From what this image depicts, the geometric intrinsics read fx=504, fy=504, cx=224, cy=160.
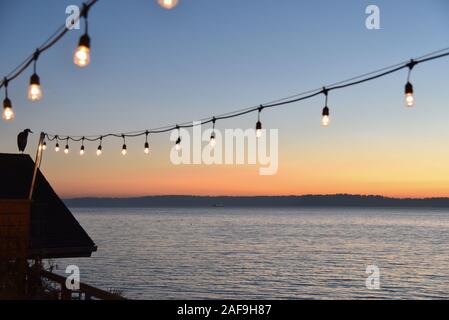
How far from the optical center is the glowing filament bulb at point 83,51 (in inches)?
209

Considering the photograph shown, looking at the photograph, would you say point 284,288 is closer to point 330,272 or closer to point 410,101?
point 330,272

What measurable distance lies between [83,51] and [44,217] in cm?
1296

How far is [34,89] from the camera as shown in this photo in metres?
6.61

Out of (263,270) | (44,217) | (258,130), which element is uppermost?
(258,130)

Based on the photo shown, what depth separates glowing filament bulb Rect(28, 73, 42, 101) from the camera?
6.59 metres

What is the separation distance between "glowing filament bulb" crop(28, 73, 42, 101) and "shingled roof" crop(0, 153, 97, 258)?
9.65 m

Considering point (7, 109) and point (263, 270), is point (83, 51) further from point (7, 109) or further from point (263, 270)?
point (263, 270)

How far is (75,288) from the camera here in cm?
978

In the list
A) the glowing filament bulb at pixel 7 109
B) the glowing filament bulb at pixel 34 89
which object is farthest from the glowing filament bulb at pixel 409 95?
the glowing filament bulb at pixel 7 109

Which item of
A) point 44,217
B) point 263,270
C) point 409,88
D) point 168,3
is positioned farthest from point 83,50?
point 263,270

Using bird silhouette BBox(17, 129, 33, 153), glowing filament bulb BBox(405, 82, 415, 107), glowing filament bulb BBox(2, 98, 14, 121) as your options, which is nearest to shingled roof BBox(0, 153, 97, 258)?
bird silhouette BBox(17, 129, 33, 153)
